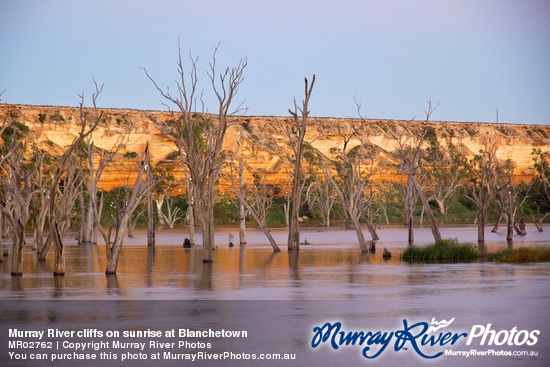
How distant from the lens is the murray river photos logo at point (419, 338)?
10375 millimetres

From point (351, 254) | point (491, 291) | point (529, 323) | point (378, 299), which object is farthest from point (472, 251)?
point (529, 323)

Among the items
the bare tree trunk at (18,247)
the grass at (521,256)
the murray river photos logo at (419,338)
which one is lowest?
the murray river photos logo at (419,338)

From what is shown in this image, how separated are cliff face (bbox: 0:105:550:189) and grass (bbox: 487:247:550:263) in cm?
4703

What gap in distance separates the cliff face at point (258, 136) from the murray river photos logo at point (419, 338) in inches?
2353

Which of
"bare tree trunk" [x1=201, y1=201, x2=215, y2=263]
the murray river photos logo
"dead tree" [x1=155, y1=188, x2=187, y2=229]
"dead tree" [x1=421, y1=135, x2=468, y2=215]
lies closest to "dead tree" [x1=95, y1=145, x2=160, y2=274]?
"bare tree trunk" [x1=201, y1=201, x2=215, y2=263]

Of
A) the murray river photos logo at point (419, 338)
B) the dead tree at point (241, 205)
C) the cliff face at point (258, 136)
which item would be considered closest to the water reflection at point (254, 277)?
the dead tree at point (241, 205)

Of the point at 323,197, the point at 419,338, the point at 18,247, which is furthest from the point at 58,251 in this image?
the point at 323,197

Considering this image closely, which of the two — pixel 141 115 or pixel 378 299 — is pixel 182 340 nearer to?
pixel 378 299

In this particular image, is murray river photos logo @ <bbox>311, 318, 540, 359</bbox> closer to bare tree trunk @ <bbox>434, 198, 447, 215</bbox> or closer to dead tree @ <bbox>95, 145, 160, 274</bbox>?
dead tree @ <bbox>95, 145, 160, 274</bbox>

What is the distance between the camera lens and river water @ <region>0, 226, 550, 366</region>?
1044 cm

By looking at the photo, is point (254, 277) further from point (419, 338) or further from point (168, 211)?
point (168, 211)

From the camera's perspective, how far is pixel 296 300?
14961mm

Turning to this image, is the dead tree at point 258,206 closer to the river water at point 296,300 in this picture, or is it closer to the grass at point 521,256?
the river water at point 296,300

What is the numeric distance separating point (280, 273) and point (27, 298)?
7867mm
